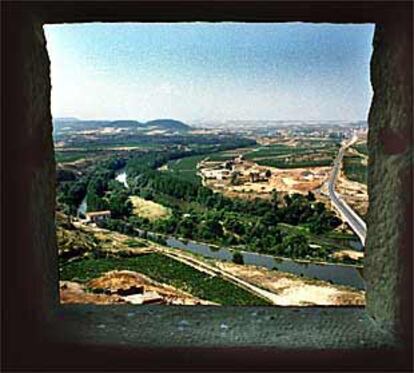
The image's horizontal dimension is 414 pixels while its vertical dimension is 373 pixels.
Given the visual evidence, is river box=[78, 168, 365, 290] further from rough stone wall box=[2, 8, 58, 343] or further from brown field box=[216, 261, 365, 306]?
rough stone wall box=[2, 8, 58, 343]

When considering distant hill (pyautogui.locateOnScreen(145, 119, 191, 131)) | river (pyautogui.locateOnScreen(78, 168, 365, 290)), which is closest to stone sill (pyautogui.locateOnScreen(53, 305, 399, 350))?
river (pyautogui.locateOnScreen(78, 168, 365, 290))

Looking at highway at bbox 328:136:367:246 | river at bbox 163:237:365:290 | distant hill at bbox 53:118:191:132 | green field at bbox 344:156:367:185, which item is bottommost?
river at bbox 163:237:365:290

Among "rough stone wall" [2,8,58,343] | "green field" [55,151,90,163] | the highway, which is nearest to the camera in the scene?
"rough stone wall" [2,8,58,343]

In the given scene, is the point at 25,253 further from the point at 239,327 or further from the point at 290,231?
the point at 290,231

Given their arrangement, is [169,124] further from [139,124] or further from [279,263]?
[279,263]

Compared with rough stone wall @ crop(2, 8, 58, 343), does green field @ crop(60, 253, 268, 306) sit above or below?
below

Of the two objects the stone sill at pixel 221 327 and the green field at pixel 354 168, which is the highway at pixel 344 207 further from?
the stone sill at pixel 221 327

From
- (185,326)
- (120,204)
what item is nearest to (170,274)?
(120,204)

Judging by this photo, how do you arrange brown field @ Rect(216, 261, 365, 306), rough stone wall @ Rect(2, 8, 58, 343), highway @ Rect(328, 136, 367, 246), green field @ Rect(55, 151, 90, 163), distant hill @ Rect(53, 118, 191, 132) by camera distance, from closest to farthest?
rough stone wall @ Rect(2, 8, 58, 343) → highway @ Rect(328, 136, 367, 246) → brown field @ Rect(216, 261, 365, 306) → green field @ Rect(55, 151, 90, 163) → distant hill @ Rect(53, 118, 191, 132)
